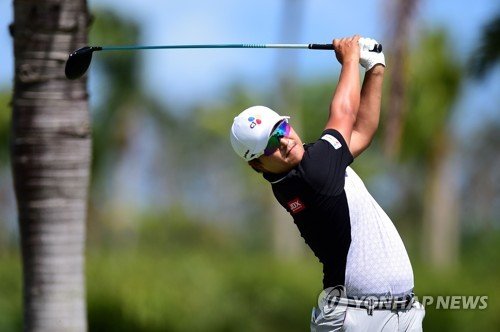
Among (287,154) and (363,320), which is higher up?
(287,154)

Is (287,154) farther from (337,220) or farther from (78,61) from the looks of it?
(78,61)

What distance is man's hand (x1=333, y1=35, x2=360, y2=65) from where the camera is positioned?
4.96 metres

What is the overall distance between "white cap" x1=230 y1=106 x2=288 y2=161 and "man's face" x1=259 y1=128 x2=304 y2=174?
0.21 feet

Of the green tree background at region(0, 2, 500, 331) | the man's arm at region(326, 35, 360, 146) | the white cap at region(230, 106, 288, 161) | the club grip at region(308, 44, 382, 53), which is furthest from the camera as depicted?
the green tree background at region(0, 2, 500, 331)

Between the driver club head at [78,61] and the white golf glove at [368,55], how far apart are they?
63.2 inches

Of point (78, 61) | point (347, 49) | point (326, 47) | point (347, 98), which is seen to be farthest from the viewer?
point (78, 61)

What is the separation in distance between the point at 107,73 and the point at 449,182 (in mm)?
9594

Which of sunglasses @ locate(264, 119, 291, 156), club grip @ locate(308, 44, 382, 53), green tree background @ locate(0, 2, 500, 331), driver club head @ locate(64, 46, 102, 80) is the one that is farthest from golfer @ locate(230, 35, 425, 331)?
green tree background @ locate(0, 2, 500, 331)

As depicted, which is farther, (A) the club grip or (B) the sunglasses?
(A) the club grip

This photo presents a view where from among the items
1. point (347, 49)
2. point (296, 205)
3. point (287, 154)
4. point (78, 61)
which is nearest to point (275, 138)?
point (287, 154)

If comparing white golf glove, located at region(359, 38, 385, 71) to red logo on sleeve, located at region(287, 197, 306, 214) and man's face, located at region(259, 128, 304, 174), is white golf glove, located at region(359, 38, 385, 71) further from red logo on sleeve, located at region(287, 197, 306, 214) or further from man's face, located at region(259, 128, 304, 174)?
red logo on sleeve, located at region(287, 197, 306, 214)

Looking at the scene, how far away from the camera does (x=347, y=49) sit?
4996 mm

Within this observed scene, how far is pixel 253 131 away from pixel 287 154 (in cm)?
18

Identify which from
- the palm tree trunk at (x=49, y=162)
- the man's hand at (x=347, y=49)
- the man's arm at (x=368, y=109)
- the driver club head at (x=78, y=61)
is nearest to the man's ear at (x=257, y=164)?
the man's arm at (x=368, y=109)
